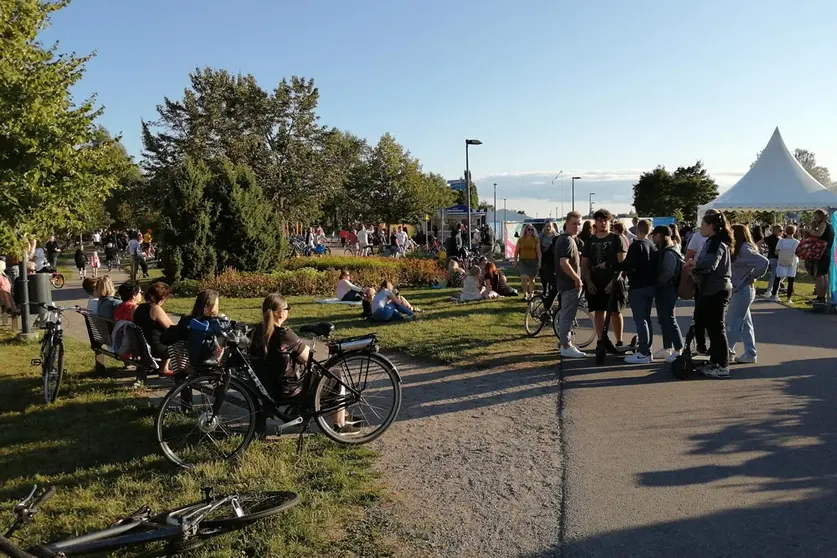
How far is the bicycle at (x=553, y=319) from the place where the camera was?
9367 mm

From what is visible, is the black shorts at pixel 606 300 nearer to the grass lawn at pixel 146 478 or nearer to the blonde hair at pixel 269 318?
the grass lawn at pixel 146 478

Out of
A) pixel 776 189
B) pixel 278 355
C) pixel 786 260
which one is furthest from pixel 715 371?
pixel 776 189

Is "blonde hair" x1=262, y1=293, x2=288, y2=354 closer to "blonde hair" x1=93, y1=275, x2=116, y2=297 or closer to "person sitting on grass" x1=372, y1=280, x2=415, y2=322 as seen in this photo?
"blonde hair" x1=93, y1=275, x2=116, y2=297

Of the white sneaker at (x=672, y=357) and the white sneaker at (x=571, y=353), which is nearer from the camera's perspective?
the white sneaker at (x=672, y=357)

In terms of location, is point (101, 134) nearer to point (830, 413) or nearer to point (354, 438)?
point (354, 438)

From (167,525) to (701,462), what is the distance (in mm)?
3563

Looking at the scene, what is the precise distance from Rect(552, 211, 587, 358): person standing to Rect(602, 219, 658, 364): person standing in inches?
24.0

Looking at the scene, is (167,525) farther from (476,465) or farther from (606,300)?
(606,300)

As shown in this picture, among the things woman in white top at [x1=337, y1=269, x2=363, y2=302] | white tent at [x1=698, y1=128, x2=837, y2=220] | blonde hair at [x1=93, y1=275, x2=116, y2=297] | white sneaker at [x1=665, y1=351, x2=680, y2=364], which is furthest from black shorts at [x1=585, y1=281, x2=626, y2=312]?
white tent at [x1=698, y1=128, x2=837, y2=220]

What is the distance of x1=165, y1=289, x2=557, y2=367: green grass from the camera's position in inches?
336

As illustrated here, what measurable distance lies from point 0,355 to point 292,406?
6315mm

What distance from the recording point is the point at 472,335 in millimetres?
9734

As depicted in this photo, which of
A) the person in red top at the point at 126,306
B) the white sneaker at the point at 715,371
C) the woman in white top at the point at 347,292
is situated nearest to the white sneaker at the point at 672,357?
the white sneaker at the point at 715,371

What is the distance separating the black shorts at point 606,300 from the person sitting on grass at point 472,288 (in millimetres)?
5864
